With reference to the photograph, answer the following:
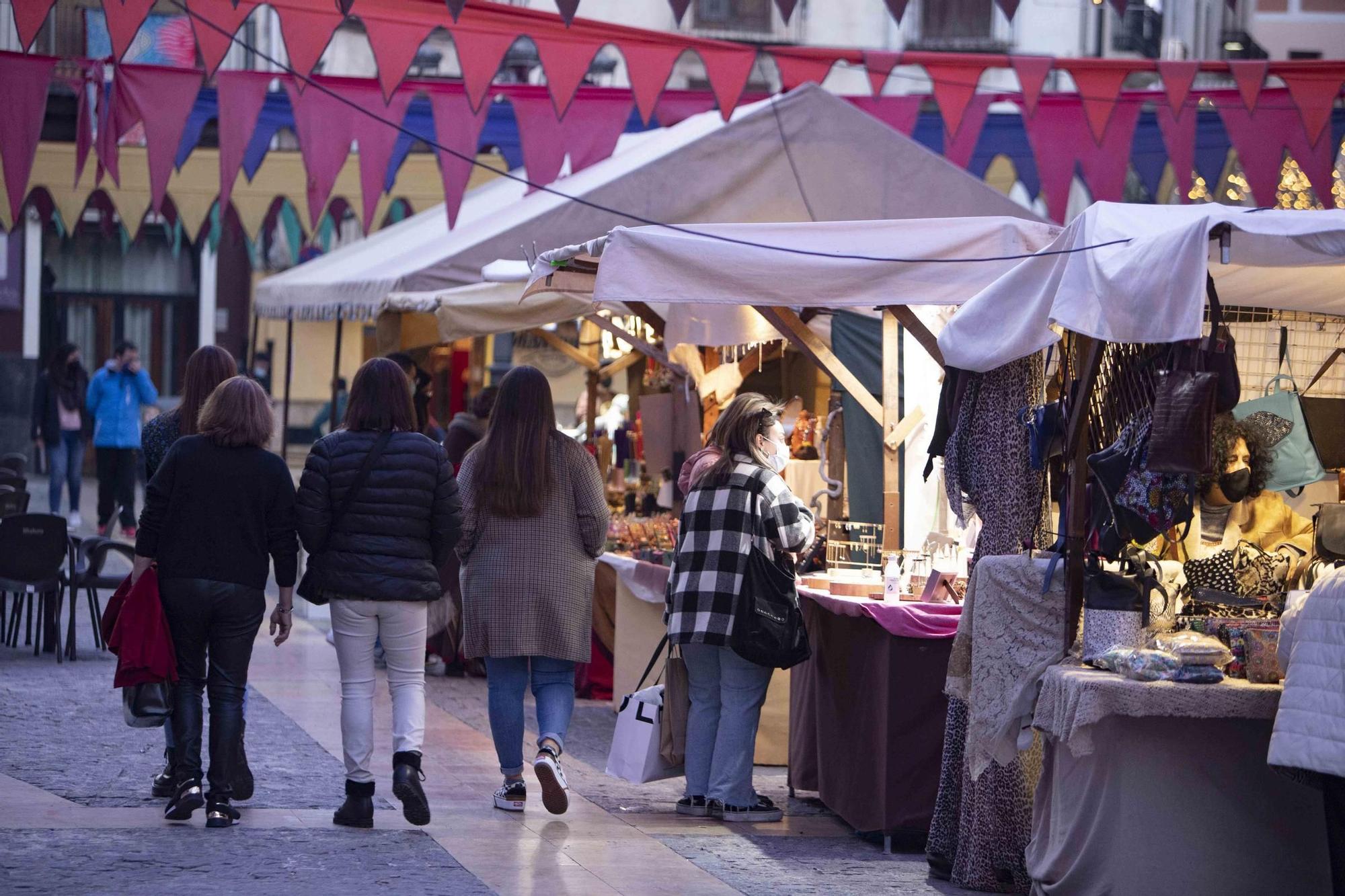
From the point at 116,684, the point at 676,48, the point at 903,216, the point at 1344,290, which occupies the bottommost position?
the point at 116,684

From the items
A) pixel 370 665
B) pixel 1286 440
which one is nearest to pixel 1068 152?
pixel 1286 440

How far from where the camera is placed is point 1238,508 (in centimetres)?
671

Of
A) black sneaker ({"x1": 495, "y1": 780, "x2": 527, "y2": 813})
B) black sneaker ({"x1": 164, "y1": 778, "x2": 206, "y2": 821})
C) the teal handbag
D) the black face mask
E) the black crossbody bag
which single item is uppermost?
the teal handbag

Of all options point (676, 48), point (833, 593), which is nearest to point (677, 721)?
point (833, 593)

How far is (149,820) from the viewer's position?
6.64m

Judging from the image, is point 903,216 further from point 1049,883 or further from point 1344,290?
point 1049,883

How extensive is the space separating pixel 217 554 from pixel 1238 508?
3.82 meters

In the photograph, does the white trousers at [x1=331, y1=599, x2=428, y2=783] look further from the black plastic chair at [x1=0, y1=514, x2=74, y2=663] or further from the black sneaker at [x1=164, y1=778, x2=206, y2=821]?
the black plastic chair at [x1=0, y1=514, x2=74, y2=663]

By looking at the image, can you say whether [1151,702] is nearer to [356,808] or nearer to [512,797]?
[512,797]

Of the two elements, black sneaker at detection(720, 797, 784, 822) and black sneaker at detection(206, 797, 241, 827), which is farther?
black sneaker at detection(720, 797, 784, 822)

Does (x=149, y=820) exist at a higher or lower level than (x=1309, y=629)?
lower

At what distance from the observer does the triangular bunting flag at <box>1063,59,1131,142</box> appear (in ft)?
38.5

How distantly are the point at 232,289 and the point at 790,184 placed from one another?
75.3ft

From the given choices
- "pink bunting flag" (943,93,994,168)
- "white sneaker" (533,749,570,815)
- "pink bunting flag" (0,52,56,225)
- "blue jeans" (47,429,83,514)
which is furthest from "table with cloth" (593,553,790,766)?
A: "blue jeans" (47,429,83,514)
